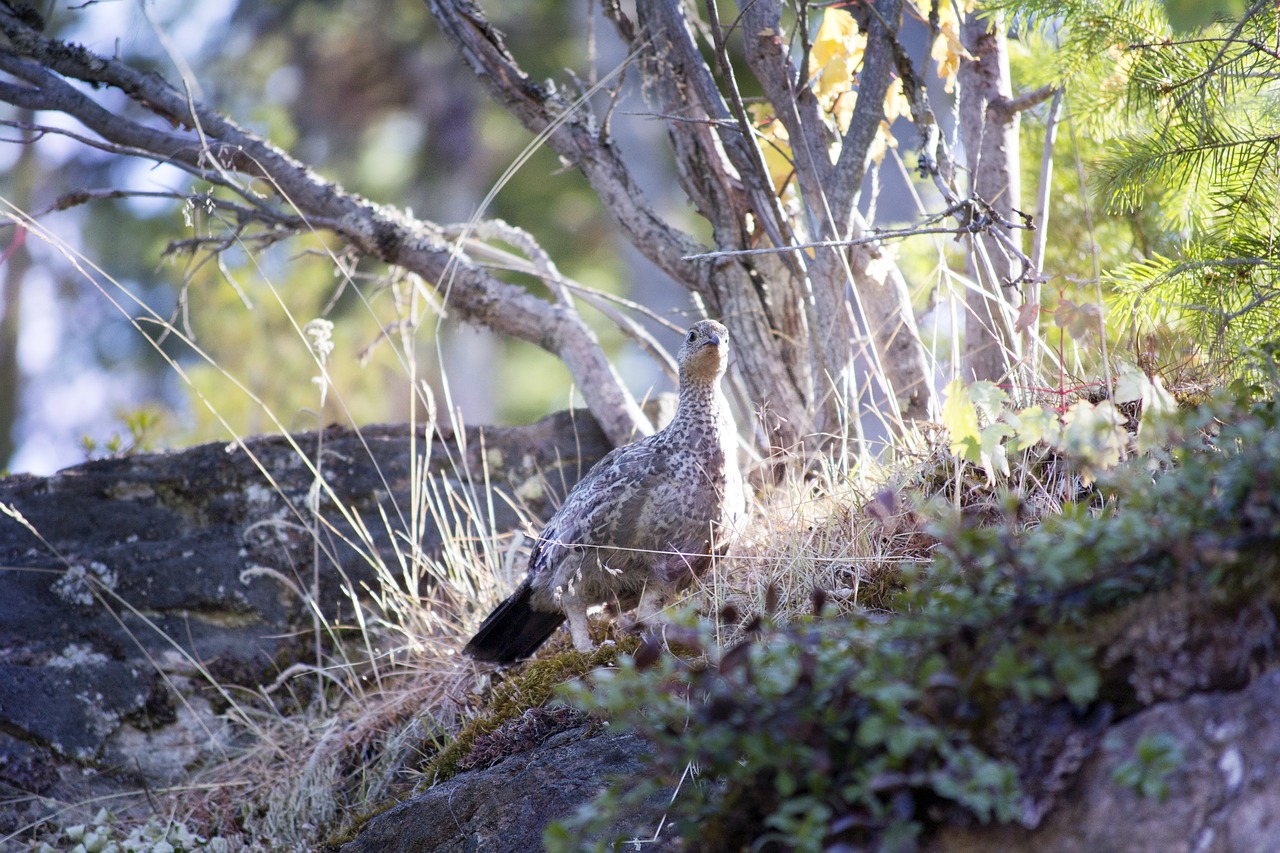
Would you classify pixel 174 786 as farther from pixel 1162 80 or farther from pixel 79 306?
pixel 79 306

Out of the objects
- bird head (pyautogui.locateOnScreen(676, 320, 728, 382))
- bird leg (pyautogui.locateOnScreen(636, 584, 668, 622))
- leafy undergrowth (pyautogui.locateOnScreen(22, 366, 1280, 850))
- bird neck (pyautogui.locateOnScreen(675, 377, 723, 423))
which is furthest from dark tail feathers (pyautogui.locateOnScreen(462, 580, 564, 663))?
leafy undergrowth (pyautogui.locateOnScreen(22, 366, 1280, 850))

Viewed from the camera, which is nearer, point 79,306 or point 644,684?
point 644,684

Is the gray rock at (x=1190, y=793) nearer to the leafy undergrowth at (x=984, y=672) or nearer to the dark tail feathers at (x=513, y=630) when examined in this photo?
the leafy undergrowth at (x=984, y=672)

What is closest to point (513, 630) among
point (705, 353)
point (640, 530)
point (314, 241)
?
point (640, 530)

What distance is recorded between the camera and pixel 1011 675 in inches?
62.2

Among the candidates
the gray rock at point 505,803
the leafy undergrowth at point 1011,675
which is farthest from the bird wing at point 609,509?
the leafy undergrowth at point 1011,675

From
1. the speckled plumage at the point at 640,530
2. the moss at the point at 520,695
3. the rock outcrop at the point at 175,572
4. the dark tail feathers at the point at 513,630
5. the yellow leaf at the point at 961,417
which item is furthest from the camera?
the rock outcrop at the point at 175,572

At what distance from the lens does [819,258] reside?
13.8 ft

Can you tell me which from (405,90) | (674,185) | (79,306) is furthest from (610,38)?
(79,306)

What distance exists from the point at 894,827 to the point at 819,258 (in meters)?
2.97

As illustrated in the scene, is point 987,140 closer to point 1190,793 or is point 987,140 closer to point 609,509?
point 609,509

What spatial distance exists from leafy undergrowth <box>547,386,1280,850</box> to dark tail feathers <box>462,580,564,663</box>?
212cm

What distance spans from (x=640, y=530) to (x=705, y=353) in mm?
754

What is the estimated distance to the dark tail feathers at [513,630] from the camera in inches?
152
